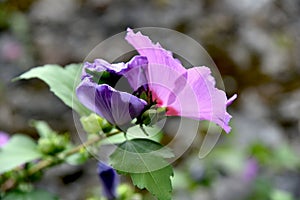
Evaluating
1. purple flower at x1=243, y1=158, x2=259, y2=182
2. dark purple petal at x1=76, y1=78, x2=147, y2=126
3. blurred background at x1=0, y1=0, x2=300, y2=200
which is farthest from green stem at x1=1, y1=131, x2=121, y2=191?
blurred background at x1=0, y1=0, x2=300, y2=200

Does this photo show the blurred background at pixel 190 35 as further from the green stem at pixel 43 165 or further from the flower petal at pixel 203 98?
the flower petal at pixel 203 98

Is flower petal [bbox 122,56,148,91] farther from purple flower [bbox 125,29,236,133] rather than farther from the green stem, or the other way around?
the green stem

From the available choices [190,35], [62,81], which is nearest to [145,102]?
[62,81]

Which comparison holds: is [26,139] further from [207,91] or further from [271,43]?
[271,43]

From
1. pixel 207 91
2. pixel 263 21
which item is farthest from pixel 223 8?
pixel 207 91

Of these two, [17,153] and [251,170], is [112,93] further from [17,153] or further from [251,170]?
[251,170]

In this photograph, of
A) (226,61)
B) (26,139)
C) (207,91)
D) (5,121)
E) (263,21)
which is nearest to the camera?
(207,91)
